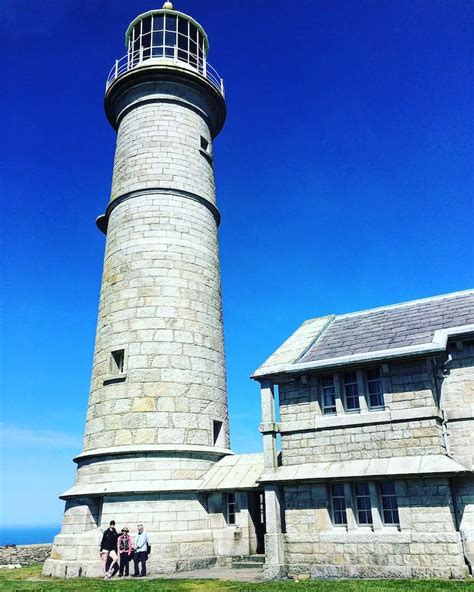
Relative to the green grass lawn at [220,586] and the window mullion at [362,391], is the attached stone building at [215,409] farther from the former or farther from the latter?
the green grass lawn at [220,586]

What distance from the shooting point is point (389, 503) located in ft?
39.8

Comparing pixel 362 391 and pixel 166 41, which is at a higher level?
pixel 166 41

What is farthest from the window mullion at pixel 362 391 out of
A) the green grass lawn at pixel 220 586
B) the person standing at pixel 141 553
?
the person standing at pixel 141 553

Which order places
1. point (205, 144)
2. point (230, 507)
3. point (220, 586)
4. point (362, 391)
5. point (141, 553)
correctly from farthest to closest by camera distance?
point (205, 144)
point (230, 507)
point (141, 553)
point (362, 391)
point (220, 586)

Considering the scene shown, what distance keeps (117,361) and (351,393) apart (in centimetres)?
781

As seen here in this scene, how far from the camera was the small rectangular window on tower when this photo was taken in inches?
661

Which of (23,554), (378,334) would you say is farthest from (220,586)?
(23,554)

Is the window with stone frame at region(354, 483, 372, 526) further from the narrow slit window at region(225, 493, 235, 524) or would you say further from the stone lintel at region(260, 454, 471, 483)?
the narrow slit window at region(225, 493, 235, 524)

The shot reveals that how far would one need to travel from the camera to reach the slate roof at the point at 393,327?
527 inches

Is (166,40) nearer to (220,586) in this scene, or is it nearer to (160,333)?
(160,333)

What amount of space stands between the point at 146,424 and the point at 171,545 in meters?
3.43

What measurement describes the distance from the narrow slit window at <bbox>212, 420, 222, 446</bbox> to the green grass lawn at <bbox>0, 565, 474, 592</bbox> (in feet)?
17.2

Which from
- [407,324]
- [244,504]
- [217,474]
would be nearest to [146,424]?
[217,474]

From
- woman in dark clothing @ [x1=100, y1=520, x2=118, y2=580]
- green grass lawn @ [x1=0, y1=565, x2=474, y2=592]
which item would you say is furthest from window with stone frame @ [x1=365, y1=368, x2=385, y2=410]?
woman in dark clothing @ [x1=100, y1=520, x2=118, y2=580]
